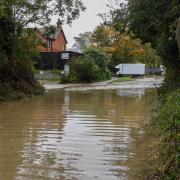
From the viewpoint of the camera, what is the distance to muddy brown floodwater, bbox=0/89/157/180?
7164mm

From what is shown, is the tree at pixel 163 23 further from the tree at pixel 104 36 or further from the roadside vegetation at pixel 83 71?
the tree at pixel 104 36

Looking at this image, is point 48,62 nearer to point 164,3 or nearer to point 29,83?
point 29,83

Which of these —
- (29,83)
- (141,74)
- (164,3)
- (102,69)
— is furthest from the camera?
(141,74)

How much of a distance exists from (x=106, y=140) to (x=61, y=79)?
34887 millimetres

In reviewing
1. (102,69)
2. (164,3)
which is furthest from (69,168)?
(102,69)

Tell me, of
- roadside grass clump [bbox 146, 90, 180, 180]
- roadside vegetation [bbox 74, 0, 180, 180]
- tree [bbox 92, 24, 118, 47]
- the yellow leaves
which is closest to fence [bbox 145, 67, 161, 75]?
the yellow leaves

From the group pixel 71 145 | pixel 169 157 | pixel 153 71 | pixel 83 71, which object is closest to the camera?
pixel 169 157

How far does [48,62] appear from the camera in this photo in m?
51.5

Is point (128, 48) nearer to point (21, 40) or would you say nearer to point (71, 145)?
point (21, 40)

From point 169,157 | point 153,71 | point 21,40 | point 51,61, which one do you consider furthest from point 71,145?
point 153,71

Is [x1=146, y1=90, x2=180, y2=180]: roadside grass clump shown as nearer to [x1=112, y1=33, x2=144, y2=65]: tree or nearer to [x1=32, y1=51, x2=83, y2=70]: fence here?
[x1=32, y1=51, x2=83, y2=70]: fence

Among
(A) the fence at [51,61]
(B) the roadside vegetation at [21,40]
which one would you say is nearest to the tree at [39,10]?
(B) the roadside vegetation at [21,40]

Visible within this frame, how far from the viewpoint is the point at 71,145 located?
9539mm

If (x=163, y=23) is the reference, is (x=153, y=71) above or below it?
below
